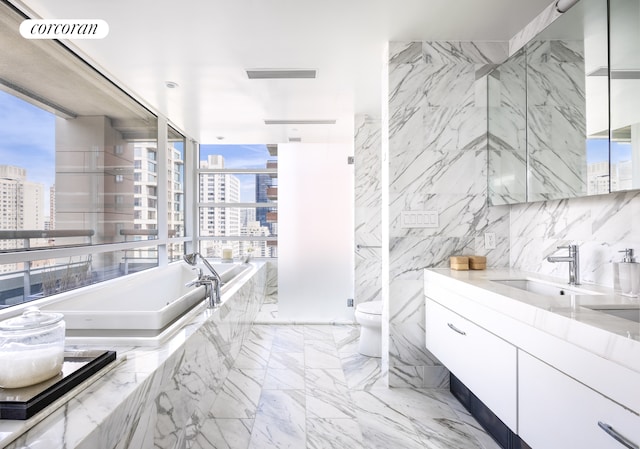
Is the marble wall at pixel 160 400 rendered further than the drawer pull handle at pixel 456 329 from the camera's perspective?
No

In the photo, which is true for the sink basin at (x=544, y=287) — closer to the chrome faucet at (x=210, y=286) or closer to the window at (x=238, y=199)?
the chrome faucet at (x=210, y=286)

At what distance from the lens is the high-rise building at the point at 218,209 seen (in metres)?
5.36

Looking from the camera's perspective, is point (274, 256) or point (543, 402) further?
point (274, 256)

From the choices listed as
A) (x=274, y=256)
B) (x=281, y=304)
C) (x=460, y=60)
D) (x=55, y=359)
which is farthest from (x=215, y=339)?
(x=274, y=256)

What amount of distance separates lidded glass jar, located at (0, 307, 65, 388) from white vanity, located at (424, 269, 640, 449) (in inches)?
63.0

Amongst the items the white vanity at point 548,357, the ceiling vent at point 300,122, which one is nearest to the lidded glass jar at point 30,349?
the white vanity at point 548,357

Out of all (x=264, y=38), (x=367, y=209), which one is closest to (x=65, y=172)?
(x=264, y=38)

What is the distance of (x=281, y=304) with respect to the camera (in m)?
3.98

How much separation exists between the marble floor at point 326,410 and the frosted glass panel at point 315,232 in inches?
36.5

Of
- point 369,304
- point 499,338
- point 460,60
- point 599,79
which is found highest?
point 460,60

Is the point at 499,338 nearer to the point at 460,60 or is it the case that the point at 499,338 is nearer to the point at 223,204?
the point at 460,60

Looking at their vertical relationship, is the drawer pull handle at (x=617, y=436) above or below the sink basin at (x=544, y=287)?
below

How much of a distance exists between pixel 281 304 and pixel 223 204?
6.91ft

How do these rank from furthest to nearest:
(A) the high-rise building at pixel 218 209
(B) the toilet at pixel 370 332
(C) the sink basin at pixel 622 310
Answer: (A) the high-rise building at pixel 218 209 < (B) the toilet at pixel 370 332 < (C) the sink basin at pixel 622 310
